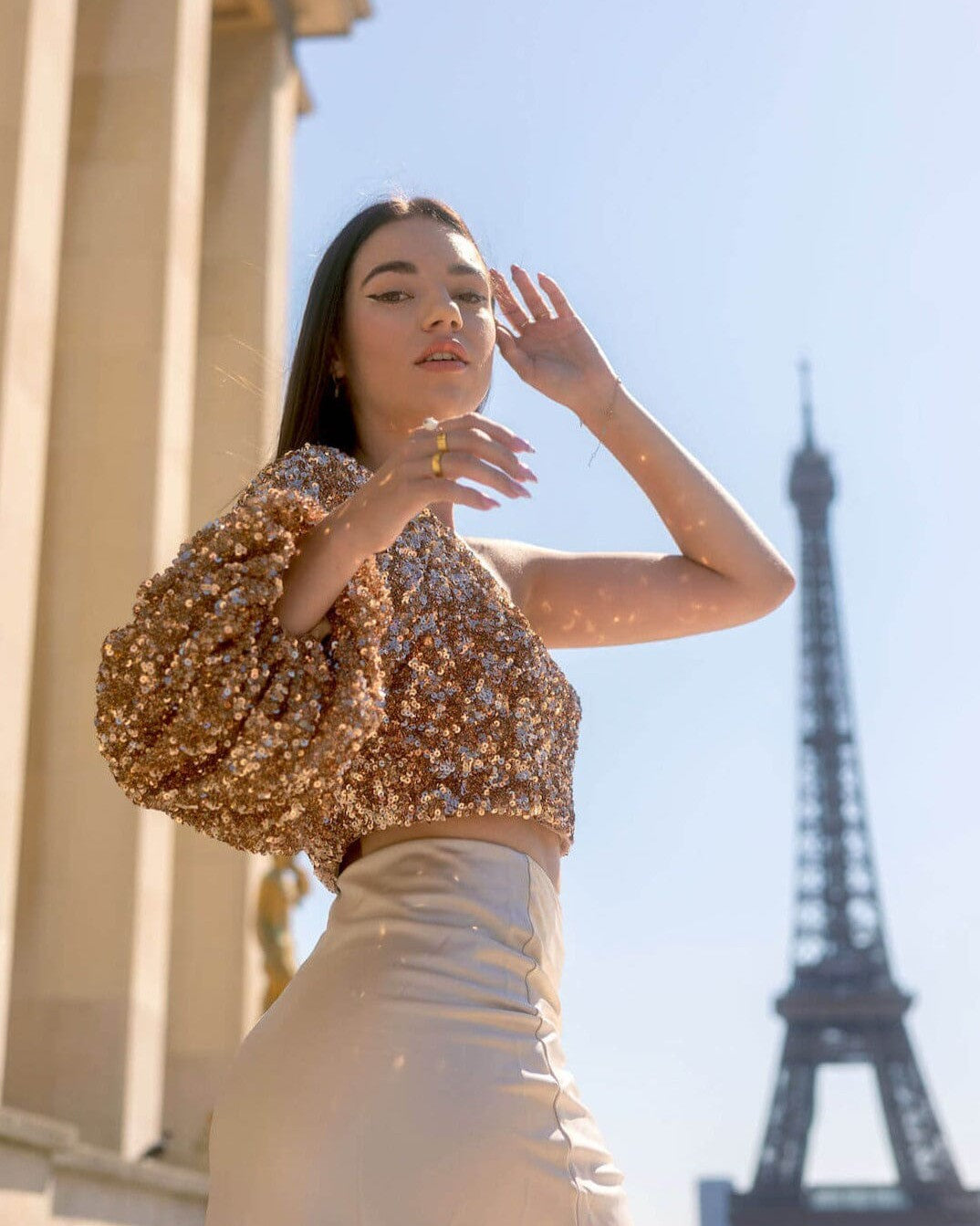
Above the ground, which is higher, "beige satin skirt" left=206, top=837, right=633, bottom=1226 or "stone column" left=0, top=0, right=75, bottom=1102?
"stone column" left=0, top=0, right=75, bottom=1102

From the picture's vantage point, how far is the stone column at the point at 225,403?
1332cm

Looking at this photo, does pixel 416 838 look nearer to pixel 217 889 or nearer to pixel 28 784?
pixel 28 784

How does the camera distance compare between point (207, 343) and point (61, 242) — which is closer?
point (61, 242)

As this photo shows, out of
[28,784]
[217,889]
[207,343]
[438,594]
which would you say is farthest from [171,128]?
[438,594]

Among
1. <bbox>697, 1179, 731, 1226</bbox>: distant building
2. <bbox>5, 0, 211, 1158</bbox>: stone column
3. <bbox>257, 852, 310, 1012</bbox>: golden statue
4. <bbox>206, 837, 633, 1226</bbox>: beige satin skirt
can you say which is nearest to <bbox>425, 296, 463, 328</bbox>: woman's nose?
<bbox>206, 837, 633, 1226</bbox>: beige satin skirt

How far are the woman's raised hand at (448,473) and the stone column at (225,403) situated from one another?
9.16 m

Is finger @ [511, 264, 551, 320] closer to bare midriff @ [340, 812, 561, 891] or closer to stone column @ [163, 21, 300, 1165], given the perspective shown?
bare midriff @ [340, 812, 561, 891]

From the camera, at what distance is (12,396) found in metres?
7.96

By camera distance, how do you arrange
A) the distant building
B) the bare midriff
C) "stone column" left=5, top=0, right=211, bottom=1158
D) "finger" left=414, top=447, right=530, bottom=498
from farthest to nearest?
the distant building, "stone column" left=5, top=0, right=211, bottom=1158, the bare midriff, "finger" left=414, top=447, right=530, bottom=498

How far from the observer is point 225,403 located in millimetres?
12219

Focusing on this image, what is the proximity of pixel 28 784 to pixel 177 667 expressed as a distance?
30.9 feet

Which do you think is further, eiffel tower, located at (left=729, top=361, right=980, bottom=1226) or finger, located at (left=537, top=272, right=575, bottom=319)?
eiffel tower, located at (left=729, top=361, right=980, bottom=1226)

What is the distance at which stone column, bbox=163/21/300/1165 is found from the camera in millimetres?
13320

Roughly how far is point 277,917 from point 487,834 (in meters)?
10.9
